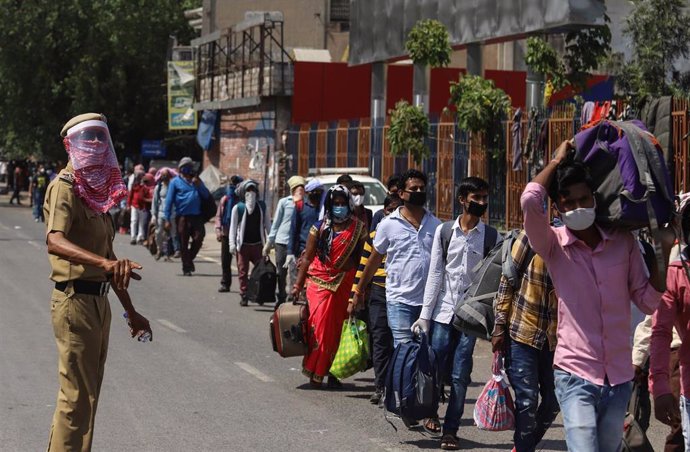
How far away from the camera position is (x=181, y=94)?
47.4 metres

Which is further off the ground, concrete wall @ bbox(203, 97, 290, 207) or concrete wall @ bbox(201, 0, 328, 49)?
concrete wall @ bbox(201, 0, 328, 49)

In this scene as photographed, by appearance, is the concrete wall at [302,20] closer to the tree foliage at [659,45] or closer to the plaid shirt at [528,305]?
the tree foliage at [659,45]

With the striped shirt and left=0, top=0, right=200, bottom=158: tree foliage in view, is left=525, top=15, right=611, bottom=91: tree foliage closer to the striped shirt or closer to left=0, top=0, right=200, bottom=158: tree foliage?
the striped shirt

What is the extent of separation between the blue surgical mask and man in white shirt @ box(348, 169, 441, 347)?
1484 millimetres

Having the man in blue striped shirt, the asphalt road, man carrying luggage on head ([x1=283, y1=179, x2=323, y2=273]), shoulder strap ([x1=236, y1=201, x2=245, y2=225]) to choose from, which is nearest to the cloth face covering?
the asphalt road

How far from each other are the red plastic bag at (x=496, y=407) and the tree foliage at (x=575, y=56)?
47.5ft

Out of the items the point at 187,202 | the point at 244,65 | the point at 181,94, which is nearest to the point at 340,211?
the point at 187,202

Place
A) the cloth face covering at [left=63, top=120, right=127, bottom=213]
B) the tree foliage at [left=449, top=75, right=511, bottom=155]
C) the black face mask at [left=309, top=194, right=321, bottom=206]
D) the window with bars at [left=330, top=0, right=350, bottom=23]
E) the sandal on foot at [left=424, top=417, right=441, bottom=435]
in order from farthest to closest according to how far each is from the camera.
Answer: the window with bars at [left=330, top=0, right=350, bottom=23] → the tree foliage at [left=449, top=75, right=511, bottom=155] → the black face mask at [left=309, top=194, right=321, bottom=206] → the sandal on foot at [left=424, top=417, right=441, bottom=435] → the cloth face covering at [left=63, top=120, right=127, bottom=213]

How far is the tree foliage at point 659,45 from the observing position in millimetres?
18750

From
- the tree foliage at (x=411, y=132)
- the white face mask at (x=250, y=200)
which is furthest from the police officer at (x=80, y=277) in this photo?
the tree foliage at (x=411, y=132)

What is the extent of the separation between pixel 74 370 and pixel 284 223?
10173mm

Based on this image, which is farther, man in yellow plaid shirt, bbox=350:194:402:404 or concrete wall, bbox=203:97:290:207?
concrete wall, bbox=203:97:290:207

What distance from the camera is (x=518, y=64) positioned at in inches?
1590

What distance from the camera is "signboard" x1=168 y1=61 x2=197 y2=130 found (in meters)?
47.0
